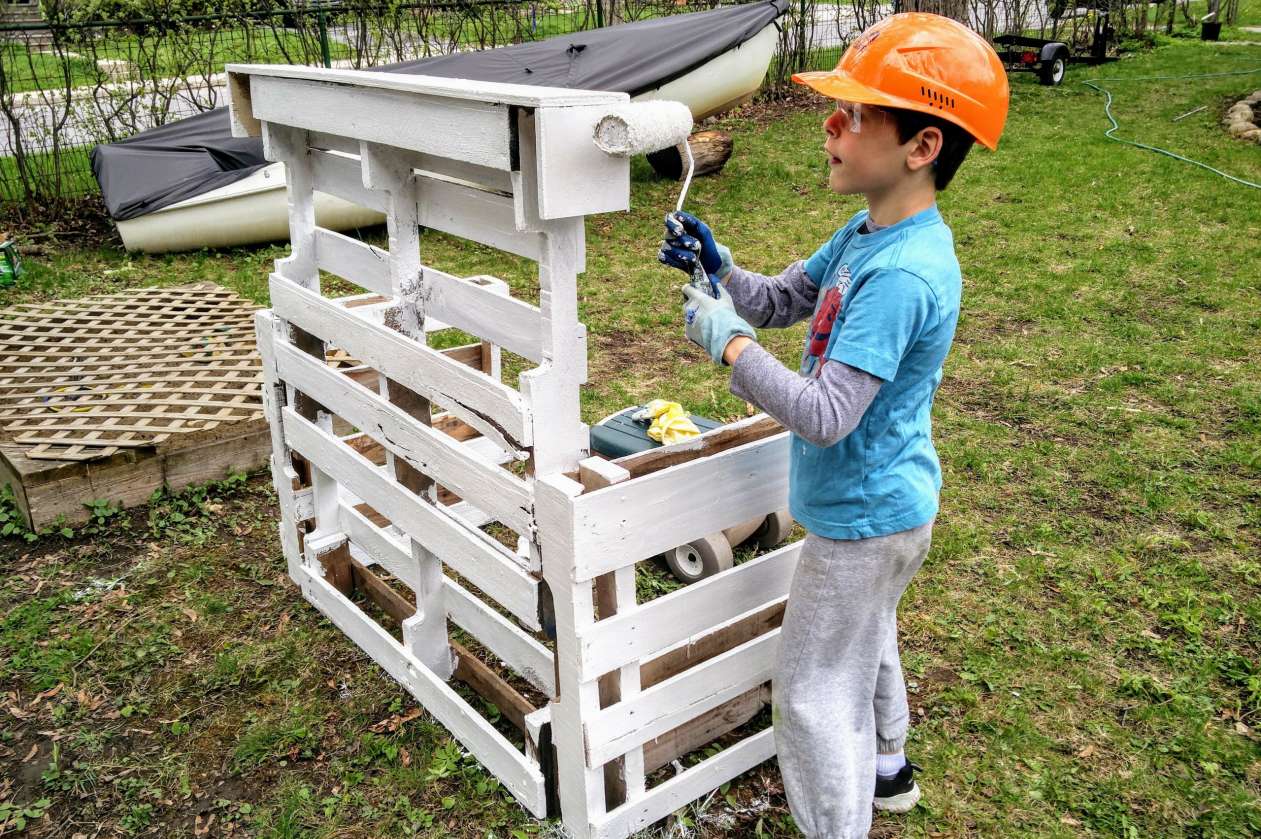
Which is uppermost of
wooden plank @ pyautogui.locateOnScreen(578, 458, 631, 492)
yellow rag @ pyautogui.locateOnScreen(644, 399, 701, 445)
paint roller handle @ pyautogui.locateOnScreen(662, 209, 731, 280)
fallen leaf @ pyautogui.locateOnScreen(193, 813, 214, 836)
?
paint roller handle @ pyautogui.locateOnScreen(662, 209, 731, 280)

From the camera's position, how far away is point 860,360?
1.85 meters

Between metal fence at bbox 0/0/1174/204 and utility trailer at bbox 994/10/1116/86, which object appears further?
utility trailer at bbox 994/10/1116/86

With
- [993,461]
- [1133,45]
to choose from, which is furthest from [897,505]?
[1133,45]

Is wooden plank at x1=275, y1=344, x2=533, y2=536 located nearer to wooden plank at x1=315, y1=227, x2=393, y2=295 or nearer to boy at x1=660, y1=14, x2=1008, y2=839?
wooden plank at x1=315, y1=227, x2=393, y2=295

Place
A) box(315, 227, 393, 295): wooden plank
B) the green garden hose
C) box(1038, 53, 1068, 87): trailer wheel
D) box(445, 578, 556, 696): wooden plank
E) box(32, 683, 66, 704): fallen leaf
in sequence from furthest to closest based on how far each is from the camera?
box(1038, 53, 1068, 87): trailer wheel, the green garden hose, box(32, 683, 66, 704): fallen leaf, box(315, 227, 393, 295): wooden plank, box(445, 578, 556, 696): wooden plank

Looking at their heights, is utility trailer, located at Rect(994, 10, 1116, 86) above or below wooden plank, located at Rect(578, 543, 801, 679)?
above

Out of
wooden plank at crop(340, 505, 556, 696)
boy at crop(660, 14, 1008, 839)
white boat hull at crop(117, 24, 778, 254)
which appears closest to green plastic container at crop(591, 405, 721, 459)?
wooden plank at crop(340, 505, 556, 696)

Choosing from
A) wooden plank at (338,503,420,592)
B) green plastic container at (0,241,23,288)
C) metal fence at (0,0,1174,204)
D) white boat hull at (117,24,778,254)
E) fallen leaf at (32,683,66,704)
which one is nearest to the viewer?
wooden plank at (338,503,420,592)

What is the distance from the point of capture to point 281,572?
3820 mm

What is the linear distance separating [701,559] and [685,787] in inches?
43.4

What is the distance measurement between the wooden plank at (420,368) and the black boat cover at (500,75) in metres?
4.47

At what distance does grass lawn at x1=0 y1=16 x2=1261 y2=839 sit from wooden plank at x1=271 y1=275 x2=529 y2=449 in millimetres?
1054

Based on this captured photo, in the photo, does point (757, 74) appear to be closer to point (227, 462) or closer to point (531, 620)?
point (227, 462)

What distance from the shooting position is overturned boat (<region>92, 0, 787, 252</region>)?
24.9 ft
